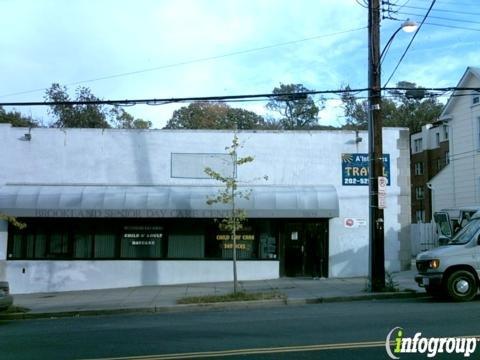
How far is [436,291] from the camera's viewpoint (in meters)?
14.0

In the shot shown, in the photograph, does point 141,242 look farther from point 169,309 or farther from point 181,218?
point 169,309

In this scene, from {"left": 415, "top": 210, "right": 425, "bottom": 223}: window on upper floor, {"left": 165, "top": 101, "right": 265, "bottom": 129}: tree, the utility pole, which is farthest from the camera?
{"left": 415, "top": 210, "right": 425, "bottom": 223}: window on upper floor

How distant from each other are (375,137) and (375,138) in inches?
1.1

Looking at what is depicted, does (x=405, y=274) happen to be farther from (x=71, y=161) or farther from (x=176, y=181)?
(x=71, y=161)

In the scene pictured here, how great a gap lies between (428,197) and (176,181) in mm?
37006

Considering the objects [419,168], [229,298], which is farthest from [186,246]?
[419,168]

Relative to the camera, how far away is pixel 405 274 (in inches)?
782

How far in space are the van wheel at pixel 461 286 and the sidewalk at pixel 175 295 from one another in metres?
1.82

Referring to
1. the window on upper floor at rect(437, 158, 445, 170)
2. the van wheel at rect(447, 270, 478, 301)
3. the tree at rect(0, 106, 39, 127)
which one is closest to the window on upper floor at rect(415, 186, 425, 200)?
the window on upper floor at rect(437, 158, 445, 170)

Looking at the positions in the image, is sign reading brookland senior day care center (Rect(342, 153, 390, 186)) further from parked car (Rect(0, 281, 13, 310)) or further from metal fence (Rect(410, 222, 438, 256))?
parked car (Rect(0, 281, 13, 310))

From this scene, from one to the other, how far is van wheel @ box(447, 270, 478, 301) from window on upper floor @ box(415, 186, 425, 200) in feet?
141

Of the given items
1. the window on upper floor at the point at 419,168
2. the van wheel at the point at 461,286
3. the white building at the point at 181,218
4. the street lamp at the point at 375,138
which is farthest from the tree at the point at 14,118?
the window on upper floor at the point at 419,168

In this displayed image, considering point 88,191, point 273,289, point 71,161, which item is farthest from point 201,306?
point 71,161

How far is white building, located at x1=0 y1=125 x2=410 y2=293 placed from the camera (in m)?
20.2
